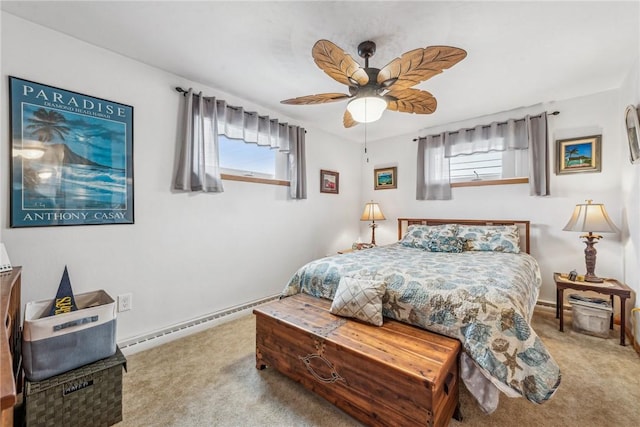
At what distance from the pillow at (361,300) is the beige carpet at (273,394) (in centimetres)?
54

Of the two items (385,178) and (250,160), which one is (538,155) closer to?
(385,178)

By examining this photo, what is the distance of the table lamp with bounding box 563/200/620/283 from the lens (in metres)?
2.47

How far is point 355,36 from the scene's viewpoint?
187 cm

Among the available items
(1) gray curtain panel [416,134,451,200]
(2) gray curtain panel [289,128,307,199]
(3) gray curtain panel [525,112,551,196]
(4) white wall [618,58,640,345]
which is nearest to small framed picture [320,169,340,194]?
(2) gray curtain panel [289,128,307,199]

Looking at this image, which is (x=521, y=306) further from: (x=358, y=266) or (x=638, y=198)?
(x=638, y=198)

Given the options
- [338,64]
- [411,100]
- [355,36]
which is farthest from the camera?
[411,100]

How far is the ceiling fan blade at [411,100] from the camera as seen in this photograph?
1950 millimetres

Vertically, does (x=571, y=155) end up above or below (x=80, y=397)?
above

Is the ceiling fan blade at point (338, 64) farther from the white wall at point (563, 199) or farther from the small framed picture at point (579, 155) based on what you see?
the small framed picture at point (579, 155)

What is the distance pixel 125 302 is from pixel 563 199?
4344 mm

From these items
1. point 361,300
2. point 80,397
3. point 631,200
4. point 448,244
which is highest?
point 631,200

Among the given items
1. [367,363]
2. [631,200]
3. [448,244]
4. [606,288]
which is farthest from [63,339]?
[631,200]

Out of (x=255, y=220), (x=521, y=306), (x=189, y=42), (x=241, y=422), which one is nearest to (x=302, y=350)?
(x=241, y=422)

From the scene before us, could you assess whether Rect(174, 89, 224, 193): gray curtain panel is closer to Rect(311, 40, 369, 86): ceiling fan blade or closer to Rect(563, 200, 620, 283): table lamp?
Rect(311, 40, 369, 86): ceiling fan blade
